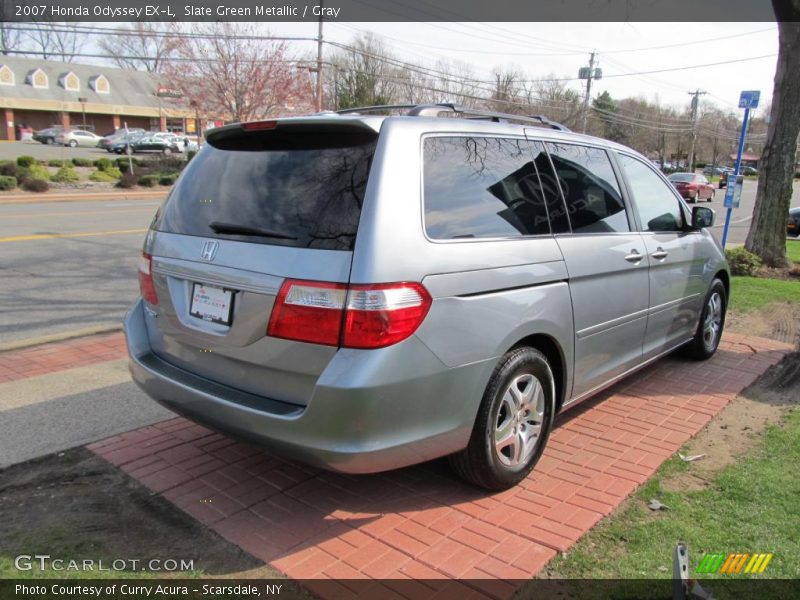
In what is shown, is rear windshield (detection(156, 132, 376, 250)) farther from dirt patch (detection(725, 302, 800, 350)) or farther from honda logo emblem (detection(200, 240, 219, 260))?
→ dirt patch (detection(725, 302, 800, 350))

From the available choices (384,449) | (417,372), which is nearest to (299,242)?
(417,372)

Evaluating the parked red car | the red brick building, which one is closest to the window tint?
the parked red car

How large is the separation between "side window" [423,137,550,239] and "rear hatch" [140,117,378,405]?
365 mm

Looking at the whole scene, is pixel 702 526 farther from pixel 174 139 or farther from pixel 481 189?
pixel 174 139

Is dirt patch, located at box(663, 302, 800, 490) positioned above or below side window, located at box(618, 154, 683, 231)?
below

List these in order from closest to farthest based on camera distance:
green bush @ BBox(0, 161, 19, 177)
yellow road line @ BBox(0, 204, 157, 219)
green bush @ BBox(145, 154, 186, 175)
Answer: yellow road line @ BBox(0, 204, 157, 219), green bush @ BBox(0, 161, 19, 177), green bush @ BBox(145, 154, 186, 175)

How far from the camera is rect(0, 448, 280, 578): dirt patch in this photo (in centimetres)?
277

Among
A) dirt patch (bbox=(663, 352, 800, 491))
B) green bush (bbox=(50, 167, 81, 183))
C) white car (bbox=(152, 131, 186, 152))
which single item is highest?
white car (bbox=(152, 131, 186, 152))

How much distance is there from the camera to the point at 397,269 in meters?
2.65

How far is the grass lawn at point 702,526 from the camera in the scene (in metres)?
2.78

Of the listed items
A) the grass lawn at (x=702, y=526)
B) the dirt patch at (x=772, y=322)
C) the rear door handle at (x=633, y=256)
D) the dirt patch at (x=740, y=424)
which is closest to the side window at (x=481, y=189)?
the rear door handle at (x=633, y=256)

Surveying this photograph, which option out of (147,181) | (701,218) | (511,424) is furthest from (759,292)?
(147,181)

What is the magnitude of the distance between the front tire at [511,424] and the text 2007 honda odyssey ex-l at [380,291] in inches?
0.5

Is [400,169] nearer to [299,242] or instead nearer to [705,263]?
[299,242]
